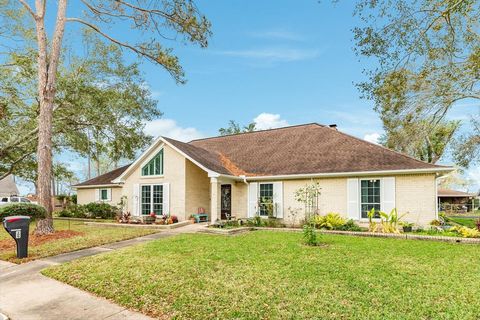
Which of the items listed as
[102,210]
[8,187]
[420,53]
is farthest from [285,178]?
[8,187]

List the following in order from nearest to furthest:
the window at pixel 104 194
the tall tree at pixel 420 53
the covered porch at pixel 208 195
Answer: the tall tree at pixel 420 53, the covered porch at pixel 208 195, the window at pixel 104 194

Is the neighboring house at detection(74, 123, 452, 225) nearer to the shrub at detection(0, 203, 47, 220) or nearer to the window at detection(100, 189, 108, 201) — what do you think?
the window at detection(100, 189, 108, 201)

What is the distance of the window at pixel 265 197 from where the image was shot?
53.4ft

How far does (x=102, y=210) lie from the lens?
847 inches

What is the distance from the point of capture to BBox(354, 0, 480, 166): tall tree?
317 inches

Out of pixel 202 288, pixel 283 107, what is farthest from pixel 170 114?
pixel 202 288

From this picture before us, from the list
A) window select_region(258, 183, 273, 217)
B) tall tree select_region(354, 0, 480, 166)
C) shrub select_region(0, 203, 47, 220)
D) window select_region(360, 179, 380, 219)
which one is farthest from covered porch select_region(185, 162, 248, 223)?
tall tree select_region(354, 0, 480, 166)

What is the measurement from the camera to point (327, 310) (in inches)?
185

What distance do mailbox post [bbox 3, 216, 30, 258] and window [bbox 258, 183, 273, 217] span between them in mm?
10446

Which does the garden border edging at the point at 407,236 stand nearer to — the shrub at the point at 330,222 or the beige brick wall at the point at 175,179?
the shrub at the point at 330,222

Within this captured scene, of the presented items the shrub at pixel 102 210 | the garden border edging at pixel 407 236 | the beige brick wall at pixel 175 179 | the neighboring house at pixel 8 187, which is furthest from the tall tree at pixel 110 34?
the neighboring house at pixel 8 187

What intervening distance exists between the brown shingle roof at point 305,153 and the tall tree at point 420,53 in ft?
7.91

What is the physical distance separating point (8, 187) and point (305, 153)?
49.1 m

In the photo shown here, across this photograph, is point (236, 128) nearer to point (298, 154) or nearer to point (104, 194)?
point (104, 194)
